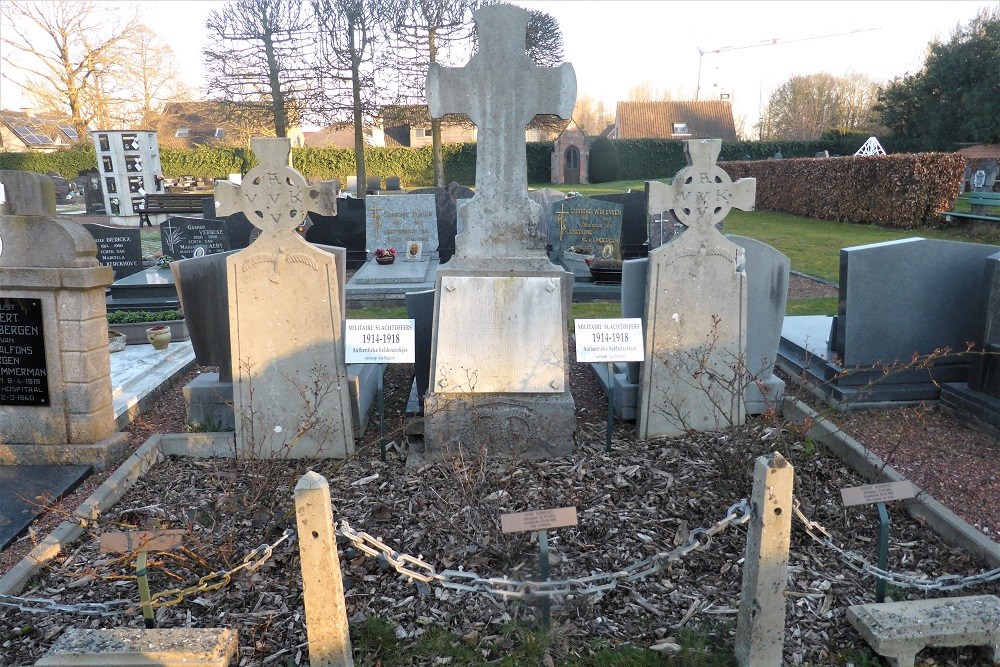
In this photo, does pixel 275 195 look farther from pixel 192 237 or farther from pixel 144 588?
pixel 192 237

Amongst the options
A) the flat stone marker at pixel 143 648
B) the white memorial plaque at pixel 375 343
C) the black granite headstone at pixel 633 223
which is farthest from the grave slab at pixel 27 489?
the black granite headstone at pixel 633 223

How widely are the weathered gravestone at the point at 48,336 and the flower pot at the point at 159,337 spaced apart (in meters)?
2.80

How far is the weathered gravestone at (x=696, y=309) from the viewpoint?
495 centimetres

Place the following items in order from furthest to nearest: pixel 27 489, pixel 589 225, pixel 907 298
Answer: pixel 589 225
pixel 907 298
pixel 27 489


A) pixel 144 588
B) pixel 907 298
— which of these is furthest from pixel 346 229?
pixel 144 588

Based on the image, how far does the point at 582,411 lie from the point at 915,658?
3086mm

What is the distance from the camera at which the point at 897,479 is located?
4.22 meters

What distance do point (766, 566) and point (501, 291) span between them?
8.87ft

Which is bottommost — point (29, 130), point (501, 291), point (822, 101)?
point (501, 291)

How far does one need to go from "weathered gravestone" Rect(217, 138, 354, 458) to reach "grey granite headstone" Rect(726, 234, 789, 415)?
3.30m

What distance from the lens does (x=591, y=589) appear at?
284 centimetres

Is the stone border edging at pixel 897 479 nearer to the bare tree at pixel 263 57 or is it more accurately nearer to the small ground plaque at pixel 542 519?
the small ground plaque at pixel 542 519

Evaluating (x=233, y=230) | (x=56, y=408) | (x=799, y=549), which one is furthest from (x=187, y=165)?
(x=799, y=549)

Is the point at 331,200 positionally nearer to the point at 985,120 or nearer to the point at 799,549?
the point at 799,549
